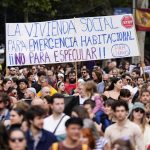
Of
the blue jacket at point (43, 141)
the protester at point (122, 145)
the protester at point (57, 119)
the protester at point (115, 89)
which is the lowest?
the blue jacket at point (43, 141)

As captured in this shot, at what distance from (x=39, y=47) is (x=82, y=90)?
6.00 m

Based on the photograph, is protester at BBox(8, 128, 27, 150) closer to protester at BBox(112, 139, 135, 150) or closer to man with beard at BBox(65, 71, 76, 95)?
protester at BBox(112, 139, 135, 150)

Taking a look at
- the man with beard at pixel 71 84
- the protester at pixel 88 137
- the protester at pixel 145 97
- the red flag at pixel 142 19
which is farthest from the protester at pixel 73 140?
the red flag at pixel 142 19

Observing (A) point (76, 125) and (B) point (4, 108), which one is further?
(B) point (4, 108)

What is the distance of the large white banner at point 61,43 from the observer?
66.3ft

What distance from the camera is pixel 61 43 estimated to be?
20359mm

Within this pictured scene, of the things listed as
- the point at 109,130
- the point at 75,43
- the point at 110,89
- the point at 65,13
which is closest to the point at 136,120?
the point at 109,130

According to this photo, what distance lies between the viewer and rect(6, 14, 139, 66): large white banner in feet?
66.3

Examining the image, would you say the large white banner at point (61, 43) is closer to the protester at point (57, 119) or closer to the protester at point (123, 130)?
A: the protester at point (57, 119)

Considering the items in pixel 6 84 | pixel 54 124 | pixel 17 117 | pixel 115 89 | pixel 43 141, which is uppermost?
pixel 6 84

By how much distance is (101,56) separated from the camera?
2048 cm

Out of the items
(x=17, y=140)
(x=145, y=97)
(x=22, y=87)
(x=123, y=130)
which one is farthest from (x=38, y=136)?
(x=22, y=87)

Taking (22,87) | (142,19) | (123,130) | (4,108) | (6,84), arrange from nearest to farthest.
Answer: (123,130), (4,108), (22,87), (6,84), (142,19)

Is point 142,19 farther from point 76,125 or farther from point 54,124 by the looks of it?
point 76,125
